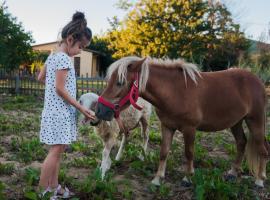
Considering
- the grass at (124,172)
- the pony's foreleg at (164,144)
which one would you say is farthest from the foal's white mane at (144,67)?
the grass at (124,172)

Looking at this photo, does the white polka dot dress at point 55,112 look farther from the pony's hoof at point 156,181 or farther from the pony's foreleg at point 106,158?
the pony's hoof at point 156,181

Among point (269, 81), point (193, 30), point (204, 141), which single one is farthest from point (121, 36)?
point (204, 141)

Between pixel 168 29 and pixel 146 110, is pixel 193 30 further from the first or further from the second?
pixel 146 110

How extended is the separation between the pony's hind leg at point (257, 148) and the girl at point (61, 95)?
246 centimetres

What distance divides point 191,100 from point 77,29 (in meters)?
1.61

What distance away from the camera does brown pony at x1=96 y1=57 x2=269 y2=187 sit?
136 inches

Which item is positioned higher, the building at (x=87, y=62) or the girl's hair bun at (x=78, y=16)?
the building at (x=87, y=62)

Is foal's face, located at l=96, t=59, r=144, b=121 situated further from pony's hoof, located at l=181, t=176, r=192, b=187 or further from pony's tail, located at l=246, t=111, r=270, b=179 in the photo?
pony's tail, located at l=246, t=111, r=270, b=179

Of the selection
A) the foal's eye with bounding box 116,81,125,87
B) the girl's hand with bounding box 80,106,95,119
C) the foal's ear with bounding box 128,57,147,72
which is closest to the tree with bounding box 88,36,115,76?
the foal's ear with bounding box 128,57,147,72

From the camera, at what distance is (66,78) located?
3.20m

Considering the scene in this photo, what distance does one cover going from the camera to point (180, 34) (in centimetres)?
3183

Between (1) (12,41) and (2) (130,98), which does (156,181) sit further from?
(1) (12,41)

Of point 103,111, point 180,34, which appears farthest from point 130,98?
point 180,34

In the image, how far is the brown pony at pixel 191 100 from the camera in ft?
11.3
